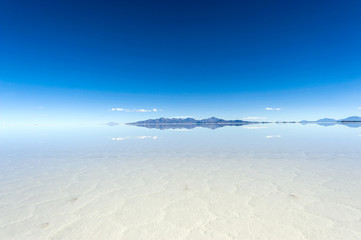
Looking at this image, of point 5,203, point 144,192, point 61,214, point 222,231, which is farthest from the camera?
point 144,192

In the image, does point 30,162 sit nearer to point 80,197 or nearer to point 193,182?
point 80,197

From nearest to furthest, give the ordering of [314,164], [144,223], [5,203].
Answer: [144,223], [5,203], [314,164]

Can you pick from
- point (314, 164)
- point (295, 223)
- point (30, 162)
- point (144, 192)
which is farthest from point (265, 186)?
point (30, 162)

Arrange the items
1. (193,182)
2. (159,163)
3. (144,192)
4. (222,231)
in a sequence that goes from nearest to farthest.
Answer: (222,231)
(144,192)
(193,182)
(159,163)

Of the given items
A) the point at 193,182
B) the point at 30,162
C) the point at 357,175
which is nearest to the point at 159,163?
the point at 193,182

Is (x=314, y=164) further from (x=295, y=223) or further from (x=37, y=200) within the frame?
(x=37, y=200)

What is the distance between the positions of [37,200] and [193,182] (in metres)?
3.87

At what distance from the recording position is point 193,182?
17.2 ft

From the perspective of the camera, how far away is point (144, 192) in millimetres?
4520

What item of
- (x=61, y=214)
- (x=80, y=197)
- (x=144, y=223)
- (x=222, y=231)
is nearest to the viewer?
(x=222, y=231)

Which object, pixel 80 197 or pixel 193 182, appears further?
pixel 193 182

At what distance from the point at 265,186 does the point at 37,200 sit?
5.65m

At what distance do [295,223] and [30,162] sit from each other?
10126 mm

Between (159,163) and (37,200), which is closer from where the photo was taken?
(37,200)
